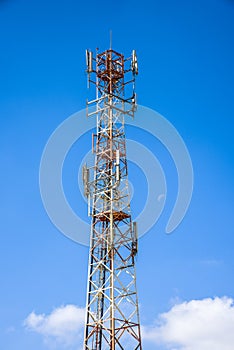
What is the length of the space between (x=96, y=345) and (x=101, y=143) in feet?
41.3

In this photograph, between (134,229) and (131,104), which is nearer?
(134,229)

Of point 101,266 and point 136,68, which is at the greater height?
Answer: point 136,68

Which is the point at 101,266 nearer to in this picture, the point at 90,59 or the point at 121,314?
the point at 121,314

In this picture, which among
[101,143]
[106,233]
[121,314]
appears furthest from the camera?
[101,143]

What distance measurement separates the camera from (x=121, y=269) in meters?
30.8

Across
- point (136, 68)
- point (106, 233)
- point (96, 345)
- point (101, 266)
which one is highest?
point (136, 68)

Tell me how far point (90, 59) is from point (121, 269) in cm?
1440

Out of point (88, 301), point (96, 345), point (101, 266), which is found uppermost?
point (101, 266)

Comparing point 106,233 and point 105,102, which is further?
point 105,102

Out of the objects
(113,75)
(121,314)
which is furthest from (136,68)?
(121,314)

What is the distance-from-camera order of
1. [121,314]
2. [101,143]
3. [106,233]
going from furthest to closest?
[101,143]
[106,233]
[121,314]

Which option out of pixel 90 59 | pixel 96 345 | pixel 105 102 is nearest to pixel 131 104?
pixel 105 102

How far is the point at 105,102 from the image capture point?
34844 mm

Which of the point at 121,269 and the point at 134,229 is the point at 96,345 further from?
the point at 134,229
